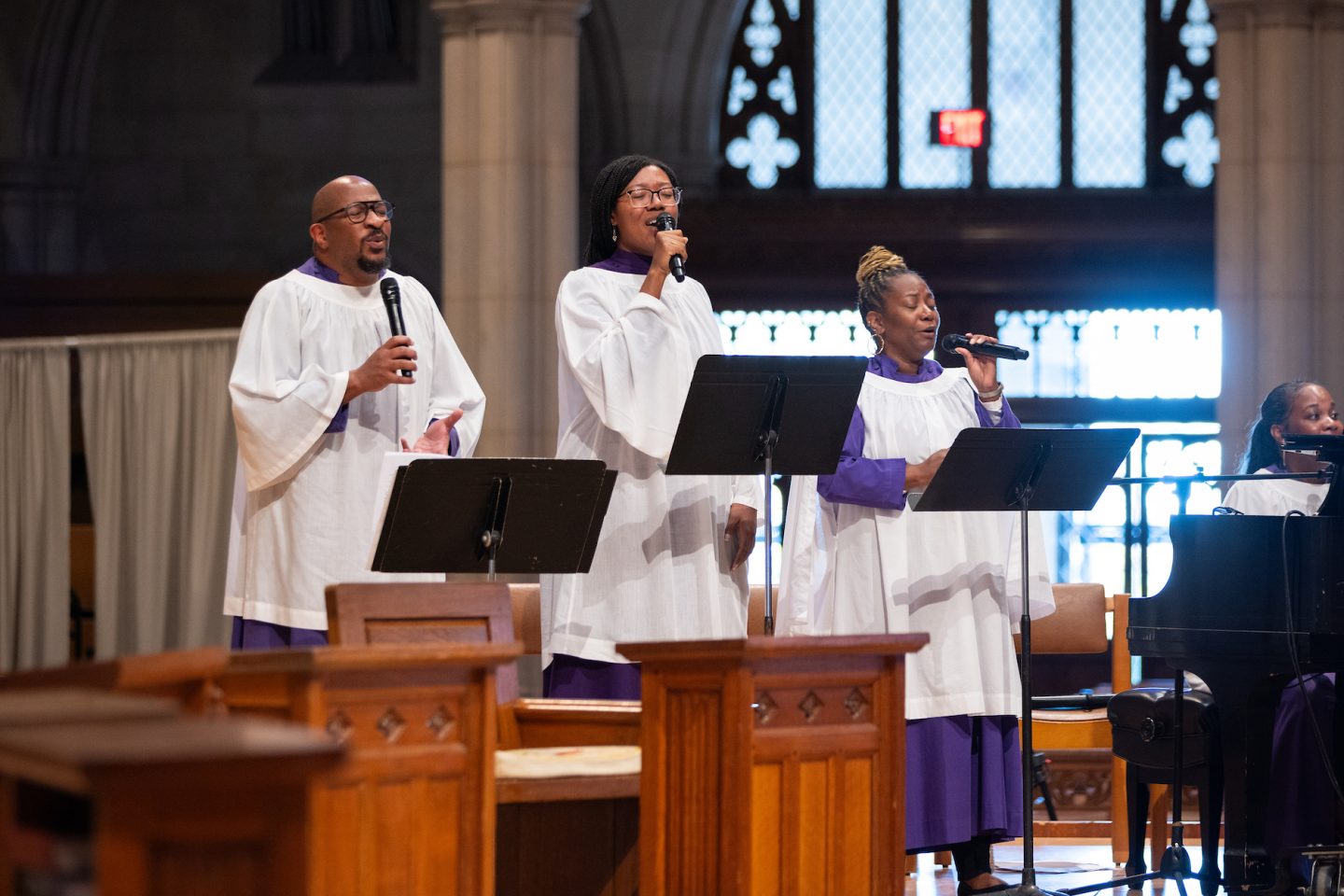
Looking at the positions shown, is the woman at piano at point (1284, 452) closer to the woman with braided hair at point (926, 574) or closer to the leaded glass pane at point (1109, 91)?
the woman with braided hair at point (926, 574)

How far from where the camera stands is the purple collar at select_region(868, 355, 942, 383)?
583 cm

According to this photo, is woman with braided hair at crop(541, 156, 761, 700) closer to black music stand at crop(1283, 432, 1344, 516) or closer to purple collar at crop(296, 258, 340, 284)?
purple collar at crop(296, 258, 340, 284)

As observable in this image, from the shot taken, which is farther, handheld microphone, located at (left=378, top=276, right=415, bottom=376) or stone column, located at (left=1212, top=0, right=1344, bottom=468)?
stone column, located at (left=1212, top=0, right=1344, bottom=468)

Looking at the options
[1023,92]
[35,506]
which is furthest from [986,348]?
[1023,92]

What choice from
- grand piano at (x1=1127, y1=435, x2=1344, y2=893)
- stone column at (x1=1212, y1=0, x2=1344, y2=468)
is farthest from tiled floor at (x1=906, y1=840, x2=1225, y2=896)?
stone column at (x1=1212, y1=0, x2=1344, y2=468)

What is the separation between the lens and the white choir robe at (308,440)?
529cm

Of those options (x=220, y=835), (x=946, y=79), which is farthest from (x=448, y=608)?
(x=946, y=79)

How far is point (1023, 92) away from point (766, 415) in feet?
25.4

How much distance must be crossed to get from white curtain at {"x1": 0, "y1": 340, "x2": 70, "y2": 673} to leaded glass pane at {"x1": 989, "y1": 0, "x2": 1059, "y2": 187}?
5937 mm

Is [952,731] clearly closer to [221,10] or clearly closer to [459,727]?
[459,727]

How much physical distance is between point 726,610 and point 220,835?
10.8 ft

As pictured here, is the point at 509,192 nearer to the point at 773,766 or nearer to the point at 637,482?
the point at 637,482

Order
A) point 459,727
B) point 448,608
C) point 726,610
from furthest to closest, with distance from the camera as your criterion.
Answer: point 726,610, point 448,608, point 459,727

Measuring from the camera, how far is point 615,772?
432cm
